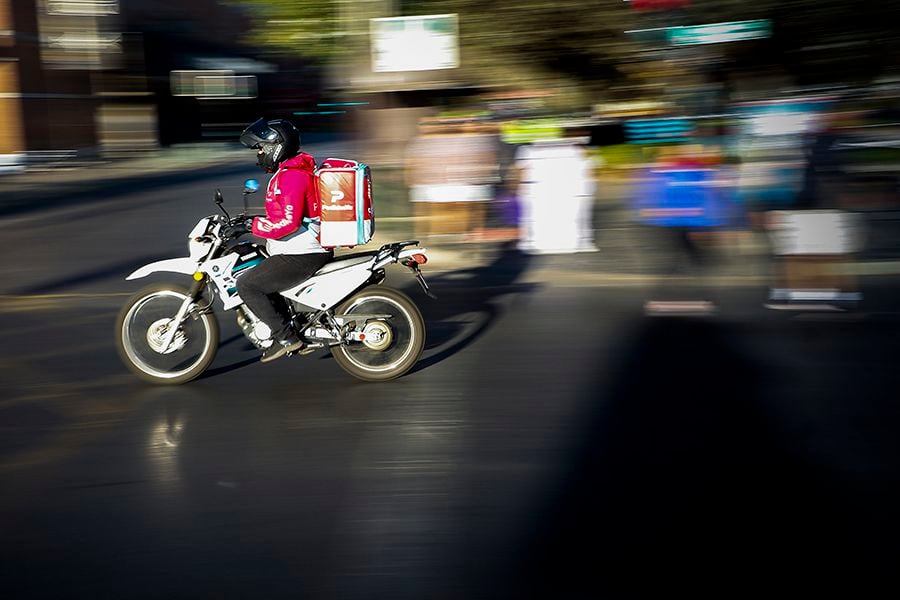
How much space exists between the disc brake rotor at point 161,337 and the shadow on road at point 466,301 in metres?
1.66

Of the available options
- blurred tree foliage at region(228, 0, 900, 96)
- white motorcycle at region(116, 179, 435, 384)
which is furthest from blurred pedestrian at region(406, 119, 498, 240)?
white motorcycle at region(116, 179, 435, 384)

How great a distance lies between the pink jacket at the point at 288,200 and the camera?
6.59m

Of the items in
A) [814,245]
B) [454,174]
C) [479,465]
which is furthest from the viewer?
[454,174]

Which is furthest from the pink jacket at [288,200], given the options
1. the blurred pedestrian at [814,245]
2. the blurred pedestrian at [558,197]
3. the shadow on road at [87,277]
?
the blurred pedestrian at [558,197]

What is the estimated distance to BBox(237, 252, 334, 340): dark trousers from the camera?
22.0ft

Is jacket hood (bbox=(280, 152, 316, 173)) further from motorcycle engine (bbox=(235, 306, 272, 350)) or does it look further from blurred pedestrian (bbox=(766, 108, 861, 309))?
blurred pedestrian (bbox=(766, 108, 861, 309))

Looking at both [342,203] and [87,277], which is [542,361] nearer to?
[342,203]

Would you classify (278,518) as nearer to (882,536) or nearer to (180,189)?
(882,536)

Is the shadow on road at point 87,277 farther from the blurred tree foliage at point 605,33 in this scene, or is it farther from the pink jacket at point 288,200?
the blurred tree foliage at point 605,33

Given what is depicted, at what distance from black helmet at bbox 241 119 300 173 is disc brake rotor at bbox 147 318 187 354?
1.29 m

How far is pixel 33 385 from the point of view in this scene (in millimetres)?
6973

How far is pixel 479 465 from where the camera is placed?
5238 millimetres

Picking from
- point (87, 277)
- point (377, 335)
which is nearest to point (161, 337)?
point (377, 335)

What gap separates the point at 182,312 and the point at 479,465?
104 inches
